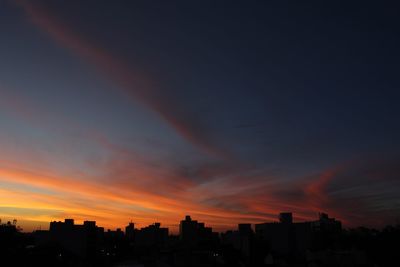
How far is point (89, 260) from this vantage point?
75.1m

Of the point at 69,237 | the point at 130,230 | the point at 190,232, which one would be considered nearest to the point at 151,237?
the point at 190,232

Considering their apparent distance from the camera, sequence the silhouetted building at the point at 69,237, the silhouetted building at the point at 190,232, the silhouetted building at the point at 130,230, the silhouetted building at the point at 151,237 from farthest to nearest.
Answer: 1. the silhouetted building at the point at 130,230
2. the silhouetted building at the point at 151,237
3. the silhouetted building at the point at 190,232
4. the silhouetted building at the point at 69,237

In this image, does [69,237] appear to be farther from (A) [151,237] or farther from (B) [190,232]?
(B) [190,232]

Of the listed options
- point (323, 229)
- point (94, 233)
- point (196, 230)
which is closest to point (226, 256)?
point (94, 233)

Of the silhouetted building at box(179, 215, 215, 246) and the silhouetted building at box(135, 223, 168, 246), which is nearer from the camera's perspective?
the silhouetted building at box(179, 215, 215, 246)

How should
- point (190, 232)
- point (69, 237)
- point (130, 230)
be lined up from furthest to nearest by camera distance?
point (130, 230) → point (190, 232) → point (69, 237)

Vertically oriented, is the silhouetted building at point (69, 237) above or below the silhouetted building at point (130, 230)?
below

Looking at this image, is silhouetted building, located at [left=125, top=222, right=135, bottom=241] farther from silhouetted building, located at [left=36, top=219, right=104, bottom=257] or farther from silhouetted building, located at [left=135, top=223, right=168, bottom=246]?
silhouetted building, located at [left=36, top=219, right=104, bottom=257]

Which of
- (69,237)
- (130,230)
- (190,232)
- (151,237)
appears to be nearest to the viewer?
(69,237)

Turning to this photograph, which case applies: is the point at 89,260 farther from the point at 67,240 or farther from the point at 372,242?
the point at 372,242

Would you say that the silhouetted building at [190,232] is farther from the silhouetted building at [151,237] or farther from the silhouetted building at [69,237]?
the silhouetted building at [69,237]

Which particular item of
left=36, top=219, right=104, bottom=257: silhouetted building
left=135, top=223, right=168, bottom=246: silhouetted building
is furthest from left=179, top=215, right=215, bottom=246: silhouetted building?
left=36, top=219, right=104, bottom=257: silhouetted building

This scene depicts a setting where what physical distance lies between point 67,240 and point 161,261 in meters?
30.9

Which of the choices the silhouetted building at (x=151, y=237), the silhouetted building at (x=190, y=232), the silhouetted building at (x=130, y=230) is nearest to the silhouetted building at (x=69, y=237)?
the silhouetted building at (x=151, y=237)
